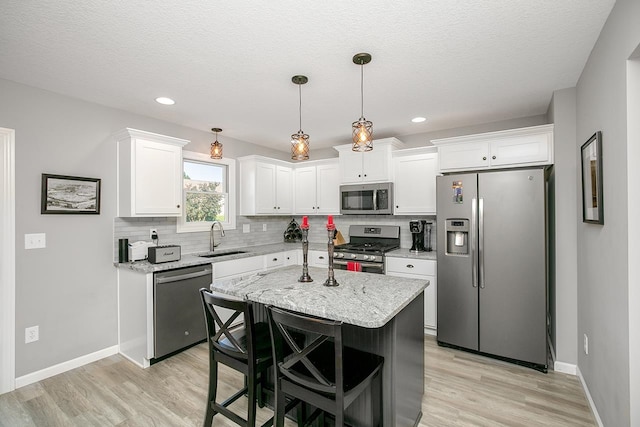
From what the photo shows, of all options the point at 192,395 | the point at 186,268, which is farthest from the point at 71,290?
the point at 192,395

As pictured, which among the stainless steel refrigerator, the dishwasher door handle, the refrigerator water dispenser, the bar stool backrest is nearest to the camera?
the bar stool backrest

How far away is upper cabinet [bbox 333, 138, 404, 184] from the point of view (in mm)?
4113

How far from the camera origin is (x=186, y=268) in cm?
323

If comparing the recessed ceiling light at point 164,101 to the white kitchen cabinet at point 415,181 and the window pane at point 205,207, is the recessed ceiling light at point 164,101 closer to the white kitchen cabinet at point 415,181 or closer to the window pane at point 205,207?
the window pane at point 205,207

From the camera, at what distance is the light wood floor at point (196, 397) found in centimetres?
218

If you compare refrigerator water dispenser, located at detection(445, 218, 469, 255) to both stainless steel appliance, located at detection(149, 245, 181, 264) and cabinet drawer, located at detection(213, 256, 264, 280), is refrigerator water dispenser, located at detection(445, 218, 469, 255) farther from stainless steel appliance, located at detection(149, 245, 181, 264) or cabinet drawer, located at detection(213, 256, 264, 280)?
stainless steel appliance, located at detection(149, 245, 181, 264)

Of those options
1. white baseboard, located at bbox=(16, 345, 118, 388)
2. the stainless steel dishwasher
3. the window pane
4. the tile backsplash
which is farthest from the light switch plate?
the window pane

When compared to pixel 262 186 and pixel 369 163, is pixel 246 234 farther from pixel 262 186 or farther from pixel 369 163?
pixel 369 163

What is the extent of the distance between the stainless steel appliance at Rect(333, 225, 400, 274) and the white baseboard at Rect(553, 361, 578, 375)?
1817mm

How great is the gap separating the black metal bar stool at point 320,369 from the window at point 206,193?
8.98 feet

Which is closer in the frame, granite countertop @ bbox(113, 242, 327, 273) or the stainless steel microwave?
granite countertop @ bbox(113, 242, 327, 273)

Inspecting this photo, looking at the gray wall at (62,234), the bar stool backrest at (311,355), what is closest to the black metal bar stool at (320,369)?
the bar stool backrest at (311,355)

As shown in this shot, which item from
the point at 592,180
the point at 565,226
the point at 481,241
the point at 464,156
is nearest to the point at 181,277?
the point at 481,241

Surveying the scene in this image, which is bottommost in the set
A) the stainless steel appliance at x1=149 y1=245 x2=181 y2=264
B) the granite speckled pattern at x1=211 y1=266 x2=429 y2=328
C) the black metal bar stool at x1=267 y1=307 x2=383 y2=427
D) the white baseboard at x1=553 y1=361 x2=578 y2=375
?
the white baseboard at x1=553 y1=361 x2=578 y2=375
